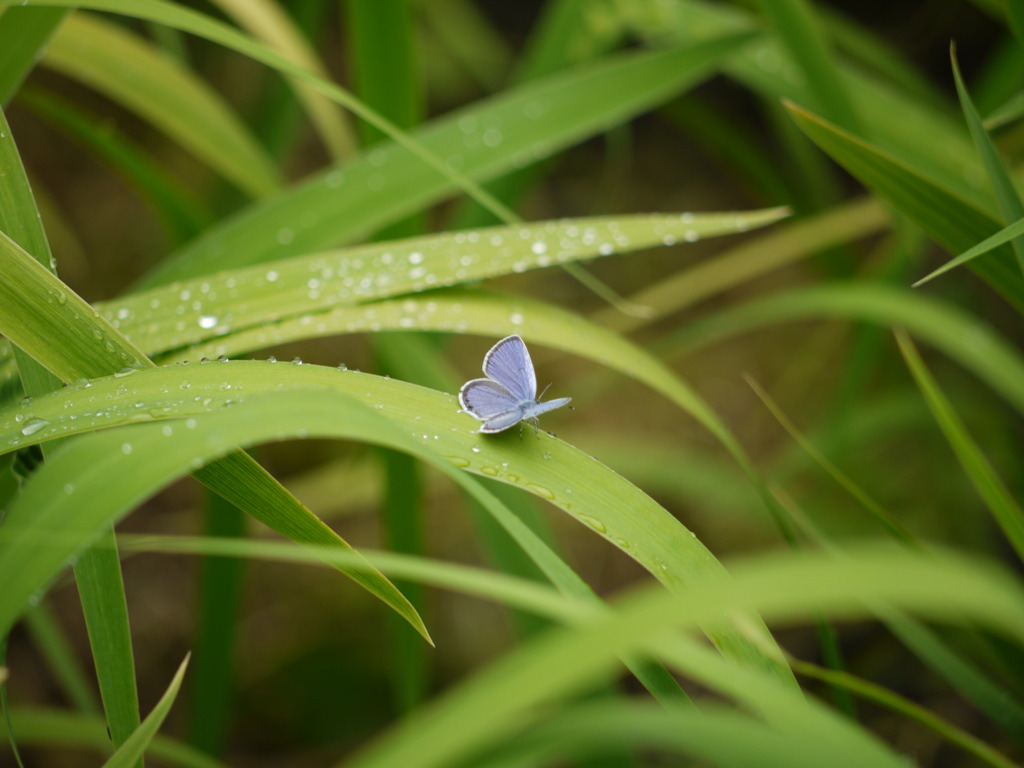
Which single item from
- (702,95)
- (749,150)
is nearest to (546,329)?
(749,150)

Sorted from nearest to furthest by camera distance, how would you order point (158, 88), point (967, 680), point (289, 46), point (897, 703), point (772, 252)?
point (897, 703)
point (967, 680)
point (158, 88)
point (289, 46)
point (772, 252)

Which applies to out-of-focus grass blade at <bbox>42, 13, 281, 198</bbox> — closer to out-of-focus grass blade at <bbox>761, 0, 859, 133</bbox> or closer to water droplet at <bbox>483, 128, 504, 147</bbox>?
water droplet at <bbox>483, 128, 504, 147</bbox>

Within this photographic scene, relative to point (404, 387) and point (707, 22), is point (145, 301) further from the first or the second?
point (707, 22)

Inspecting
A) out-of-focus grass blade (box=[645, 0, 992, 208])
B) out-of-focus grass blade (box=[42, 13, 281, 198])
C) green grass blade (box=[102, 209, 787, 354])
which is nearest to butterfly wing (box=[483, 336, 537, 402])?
green grass blade (box=[102, 209, 787, 354])

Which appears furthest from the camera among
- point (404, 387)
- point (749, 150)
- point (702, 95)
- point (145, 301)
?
point (702, 95)

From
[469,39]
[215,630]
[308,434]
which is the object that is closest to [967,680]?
[308,434]

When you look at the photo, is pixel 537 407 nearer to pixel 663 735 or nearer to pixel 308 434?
pixel 308 434

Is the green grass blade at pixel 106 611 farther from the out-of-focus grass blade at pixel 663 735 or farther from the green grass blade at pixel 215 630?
the green grass blade at pixel 215 630
